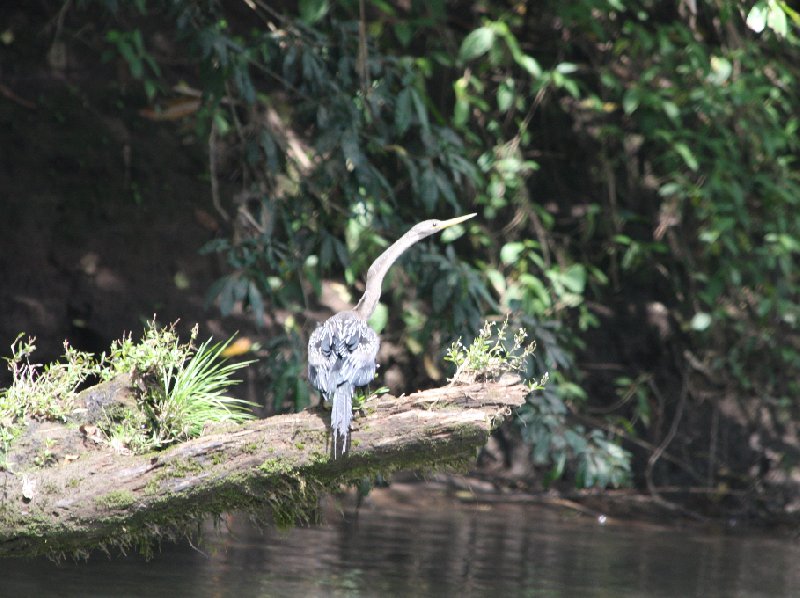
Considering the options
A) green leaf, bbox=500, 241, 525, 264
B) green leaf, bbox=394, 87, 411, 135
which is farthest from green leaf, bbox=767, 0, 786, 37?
green leaf, bbox=500, 241, 525, 264

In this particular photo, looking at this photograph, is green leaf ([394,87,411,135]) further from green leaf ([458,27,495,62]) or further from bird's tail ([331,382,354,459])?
bird's tail ([331,382,354,459])

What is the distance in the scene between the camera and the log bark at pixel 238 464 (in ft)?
12.3

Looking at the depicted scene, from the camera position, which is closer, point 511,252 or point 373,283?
point 373,283

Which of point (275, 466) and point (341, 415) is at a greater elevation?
point (341, 415)

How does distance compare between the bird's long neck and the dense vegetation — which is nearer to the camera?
the bird's long neck

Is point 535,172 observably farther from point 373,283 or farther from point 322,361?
point 322,361

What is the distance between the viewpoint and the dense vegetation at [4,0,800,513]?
6.09 metres

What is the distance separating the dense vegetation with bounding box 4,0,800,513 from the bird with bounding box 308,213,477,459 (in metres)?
1.37

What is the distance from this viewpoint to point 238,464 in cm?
379

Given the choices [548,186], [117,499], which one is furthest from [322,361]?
[548,186]

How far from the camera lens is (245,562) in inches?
242

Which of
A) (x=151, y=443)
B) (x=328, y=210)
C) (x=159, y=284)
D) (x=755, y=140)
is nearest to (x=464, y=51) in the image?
(x=328, y=210)

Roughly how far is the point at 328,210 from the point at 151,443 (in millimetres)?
2607

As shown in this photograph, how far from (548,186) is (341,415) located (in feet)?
20.0
